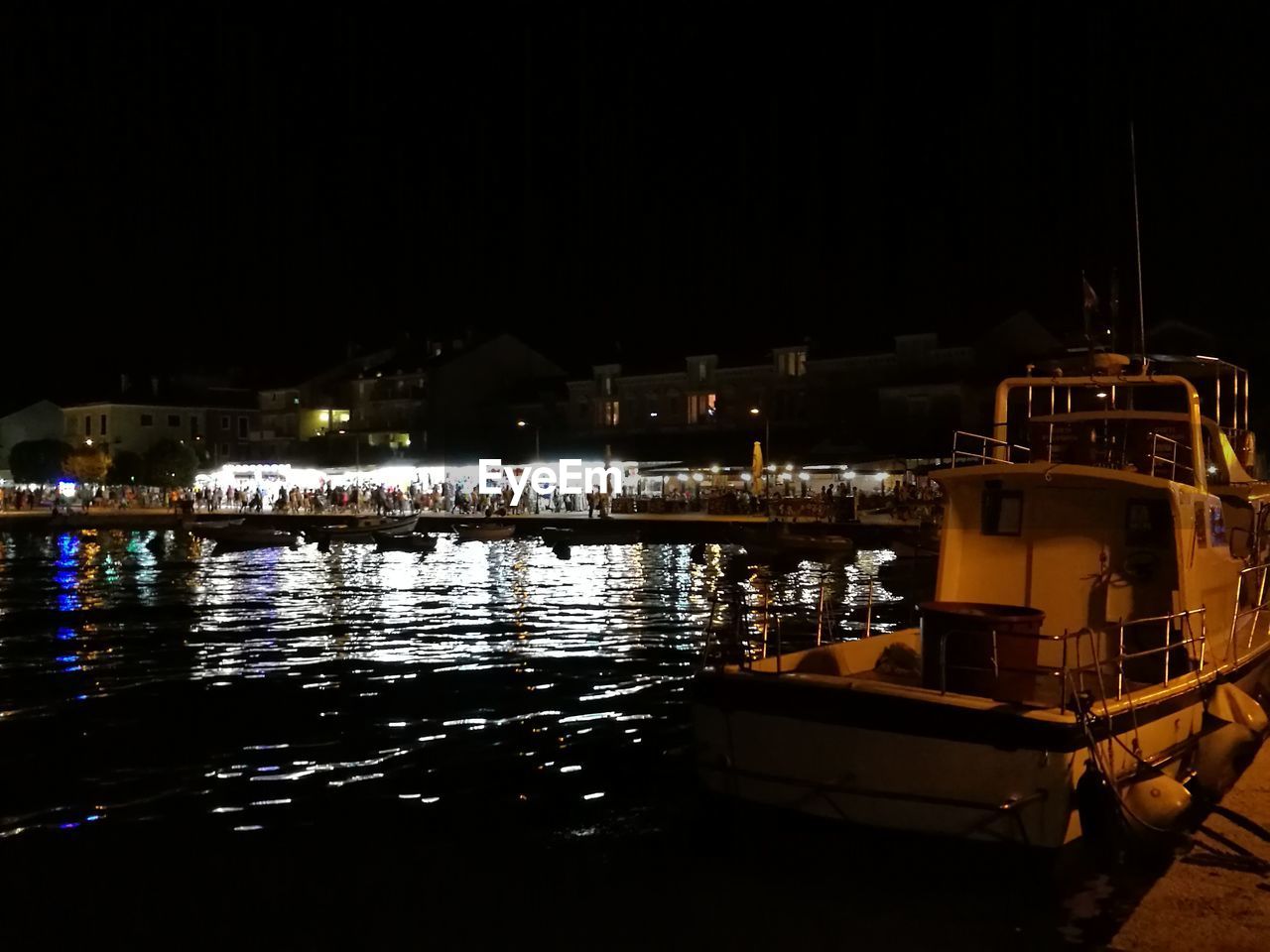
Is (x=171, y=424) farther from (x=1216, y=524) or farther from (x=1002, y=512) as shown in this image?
(x=1216, y=524)

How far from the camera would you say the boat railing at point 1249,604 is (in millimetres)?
12203

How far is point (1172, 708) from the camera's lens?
10.3m

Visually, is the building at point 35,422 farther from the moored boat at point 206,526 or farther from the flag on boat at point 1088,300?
the flag on boat at point 1088,300

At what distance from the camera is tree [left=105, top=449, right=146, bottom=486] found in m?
79.1

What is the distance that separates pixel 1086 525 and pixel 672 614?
15.5 meters

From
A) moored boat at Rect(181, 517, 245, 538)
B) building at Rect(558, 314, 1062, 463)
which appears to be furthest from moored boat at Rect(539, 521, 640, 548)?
moored boat at Rect(181, 517, 245, 538)

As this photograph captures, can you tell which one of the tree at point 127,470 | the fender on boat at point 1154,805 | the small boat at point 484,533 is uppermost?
→ the tree at point 127,470

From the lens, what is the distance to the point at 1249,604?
13.9 meters

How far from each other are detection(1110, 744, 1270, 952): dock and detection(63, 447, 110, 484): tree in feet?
277

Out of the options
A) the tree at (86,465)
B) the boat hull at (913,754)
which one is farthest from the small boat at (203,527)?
the boat hull at (913,754)

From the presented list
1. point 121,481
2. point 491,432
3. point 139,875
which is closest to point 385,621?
point 139,875

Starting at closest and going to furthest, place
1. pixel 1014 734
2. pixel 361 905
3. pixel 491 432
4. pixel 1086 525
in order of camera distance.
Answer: pixel 1014 734, pixel 361 905, pixel 1086 525, pixel 491 432

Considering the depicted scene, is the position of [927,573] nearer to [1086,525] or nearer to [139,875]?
[1086,525]

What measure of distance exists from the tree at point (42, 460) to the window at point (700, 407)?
4808 centimetres
